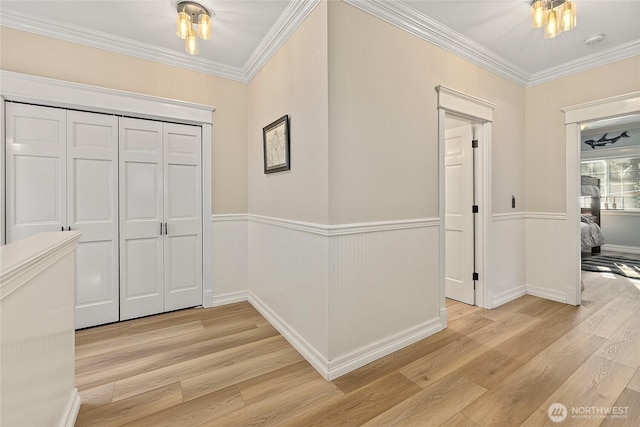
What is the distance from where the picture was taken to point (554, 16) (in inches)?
79.3

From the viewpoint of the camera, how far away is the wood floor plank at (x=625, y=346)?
6.83 feet

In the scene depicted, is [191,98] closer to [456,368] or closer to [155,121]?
[155,121]

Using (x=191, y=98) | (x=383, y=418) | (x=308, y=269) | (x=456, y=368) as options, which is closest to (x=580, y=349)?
(x=456, y=368)

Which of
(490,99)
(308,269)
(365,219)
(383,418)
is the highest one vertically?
(490,99)

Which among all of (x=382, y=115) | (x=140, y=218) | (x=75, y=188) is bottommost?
(x=140, y=218)

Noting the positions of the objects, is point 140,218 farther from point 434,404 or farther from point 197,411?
point 434,404

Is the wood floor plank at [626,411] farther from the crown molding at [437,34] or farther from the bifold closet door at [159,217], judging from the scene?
the bifold closet door at [159,217]

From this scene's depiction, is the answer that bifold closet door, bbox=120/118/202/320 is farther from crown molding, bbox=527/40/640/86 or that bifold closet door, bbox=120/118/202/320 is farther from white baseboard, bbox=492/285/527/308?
crown molding, bbox=527/40/640/86

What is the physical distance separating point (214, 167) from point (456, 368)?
9.63 ft

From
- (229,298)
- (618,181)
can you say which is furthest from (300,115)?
(618,181)

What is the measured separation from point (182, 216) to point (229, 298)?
3.52ft

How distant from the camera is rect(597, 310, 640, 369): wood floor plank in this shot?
2.08 meters

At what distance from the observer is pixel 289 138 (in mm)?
2436

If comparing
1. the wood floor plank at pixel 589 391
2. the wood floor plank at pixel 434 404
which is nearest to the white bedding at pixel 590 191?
the wood floor plank at pixel 589 391
